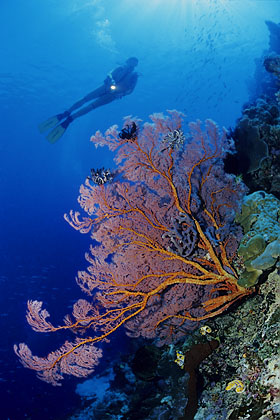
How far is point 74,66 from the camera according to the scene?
118 feet

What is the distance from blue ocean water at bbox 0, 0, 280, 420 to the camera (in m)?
30.5

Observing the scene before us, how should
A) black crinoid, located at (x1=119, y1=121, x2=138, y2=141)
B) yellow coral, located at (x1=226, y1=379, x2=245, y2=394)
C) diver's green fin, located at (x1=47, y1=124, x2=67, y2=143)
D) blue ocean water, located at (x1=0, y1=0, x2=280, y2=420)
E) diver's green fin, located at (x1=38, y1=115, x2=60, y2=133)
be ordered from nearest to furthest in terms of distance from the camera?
yellow coral, located at (x1=226, y1=379, x2=245, y2=394) → black crinoid, located at (x1=119, y1=121, x2=138, y2=141) → diver's green fin, located at (x1=38, y1=115, x2=60, y2=133) → diver's green fin, located at (x1=47, y1=124, x2=67, y2=143) → blue ocean water, located at (x1=0, y1=0, x2=280, y2=420)

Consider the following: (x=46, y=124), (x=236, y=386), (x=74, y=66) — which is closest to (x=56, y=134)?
(x=46, y=124)

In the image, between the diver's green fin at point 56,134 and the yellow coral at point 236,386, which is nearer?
the yellow coral at point 236,386

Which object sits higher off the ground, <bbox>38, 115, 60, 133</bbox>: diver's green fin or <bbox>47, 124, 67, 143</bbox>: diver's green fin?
<bbox>38, 115, 60, 133</bbox>: diver's green fin

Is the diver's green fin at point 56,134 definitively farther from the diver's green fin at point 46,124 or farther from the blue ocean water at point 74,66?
the blue ocean water at point 74,66

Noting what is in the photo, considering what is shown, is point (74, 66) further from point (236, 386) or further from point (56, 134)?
point (236, 386)

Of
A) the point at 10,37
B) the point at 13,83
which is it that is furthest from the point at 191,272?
the point at 10,37

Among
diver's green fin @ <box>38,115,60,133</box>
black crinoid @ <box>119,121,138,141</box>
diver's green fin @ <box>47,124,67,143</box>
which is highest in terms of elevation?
diver's green fin @ <box>38,115,60,133</box>

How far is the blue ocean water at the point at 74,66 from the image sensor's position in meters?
30.5

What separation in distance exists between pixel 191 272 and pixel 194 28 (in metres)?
49.7

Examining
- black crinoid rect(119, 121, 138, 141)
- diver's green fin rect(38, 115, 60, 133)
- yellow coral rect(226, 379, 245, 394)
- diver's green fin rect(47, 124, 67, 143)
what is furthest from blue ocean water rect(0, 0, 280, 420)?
black crinoid rect(119, 121, 138, 141)

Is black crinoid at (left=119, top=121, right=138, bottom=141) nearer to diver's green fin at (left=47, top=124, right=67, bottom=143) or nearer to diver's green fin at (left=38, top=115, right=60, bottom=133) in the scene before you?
diver's green fin at (left=47, top=124, right=67, bottom=143)

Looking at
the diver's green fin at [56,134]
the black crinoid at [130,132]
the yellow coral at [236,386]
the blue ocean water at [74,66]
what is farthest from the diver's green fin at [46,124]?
the yellow coral at [236,386]
